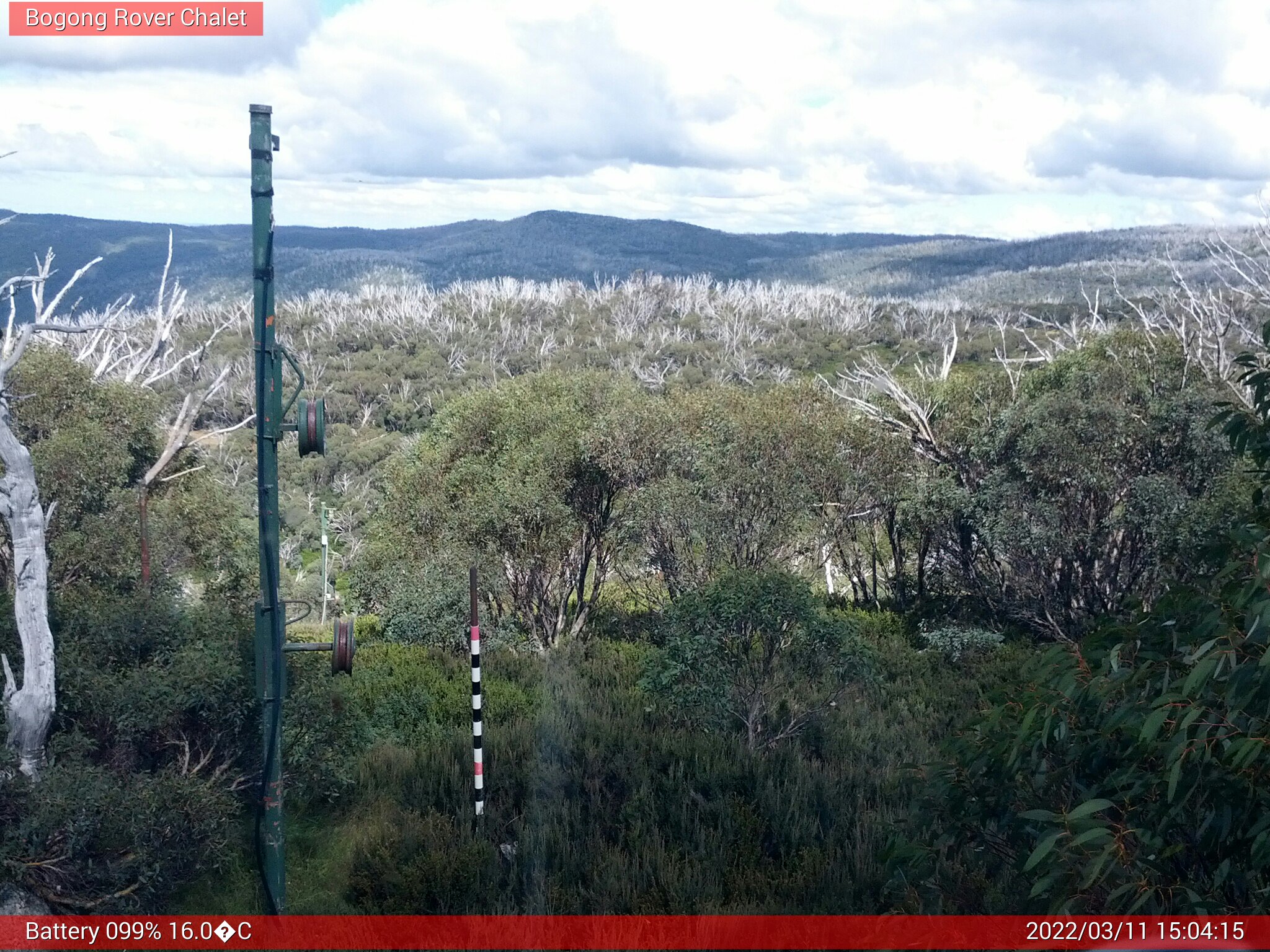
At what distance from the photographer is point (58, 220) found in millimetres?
69500

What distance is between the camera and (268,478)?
20.3ft

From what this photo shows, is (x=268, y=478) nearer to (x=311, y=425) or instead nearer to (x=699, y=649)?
(x=311, y=425)

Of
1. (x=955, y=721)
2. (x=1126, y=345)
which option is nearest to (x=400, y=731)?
(x=955, y=721)

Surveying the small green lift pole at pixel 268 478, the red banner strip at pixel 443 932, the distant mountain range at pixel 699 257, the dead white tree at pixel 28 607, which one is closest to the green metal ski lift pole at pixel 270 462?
the small green lift pole at pixel 268 478

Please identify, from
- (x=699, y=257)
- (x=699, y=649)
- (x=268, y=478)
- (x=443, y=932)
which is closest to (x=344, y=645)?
(x=268, y=478)

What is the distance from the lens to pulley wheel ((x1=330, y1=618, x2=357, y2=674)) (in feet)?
19.5

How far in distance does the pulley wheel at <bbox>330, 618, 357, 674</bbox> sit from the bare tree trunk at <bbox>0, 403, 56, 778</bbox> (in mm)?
A: 2275

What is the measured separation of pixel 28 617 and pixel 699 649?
560cm

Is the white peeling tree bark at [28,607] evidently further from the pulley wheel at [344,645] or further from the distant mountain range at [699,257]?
the distant mountain range at [699,257]

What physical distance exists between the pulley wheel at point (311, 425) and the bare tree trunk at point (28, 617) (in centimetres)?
222

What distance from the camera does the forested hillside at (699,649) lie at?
376 cm

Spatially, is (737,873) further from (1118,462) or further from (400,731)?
(1118,462)

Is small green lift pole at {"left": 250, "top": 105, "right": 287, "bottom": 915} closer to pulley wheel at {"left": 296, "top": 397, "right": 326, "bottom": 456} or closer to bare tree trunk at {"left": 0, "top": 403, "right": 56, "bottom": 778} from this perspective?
pulley wheel at {"left": 296, "top": 397, "right": 326, "bottom": 456}

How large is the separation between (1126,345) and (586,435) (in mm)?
7759
